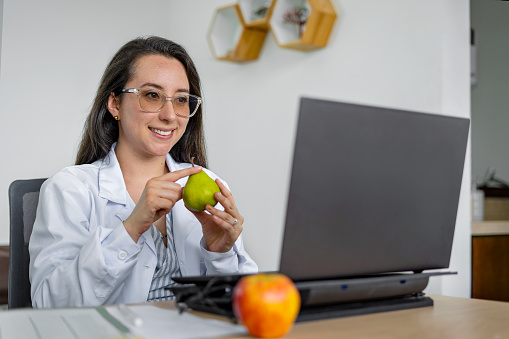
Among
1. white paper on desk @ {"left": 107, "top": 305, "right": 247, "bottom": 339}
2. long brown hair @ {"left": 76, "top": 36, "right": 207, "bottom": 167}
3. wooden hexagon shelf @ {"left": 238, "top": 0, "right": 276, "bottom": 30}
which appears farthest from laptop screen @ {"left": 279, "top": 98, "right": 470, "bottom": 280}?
wooden hexagon shelf @ {"left": 238, "top": 0, "right": 276, "bottom": 30}

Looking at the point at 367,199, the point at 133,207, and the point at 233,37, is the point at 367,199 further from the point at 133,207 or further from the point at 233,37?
the point at 233,37

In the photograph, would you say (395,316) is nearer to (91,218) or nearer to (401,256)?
(401,256)

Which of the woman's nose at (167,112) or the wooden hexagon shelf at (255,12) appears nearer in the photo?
the woman's nose at (167,112)

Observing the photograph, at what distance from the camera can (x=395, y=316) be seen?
102 cm

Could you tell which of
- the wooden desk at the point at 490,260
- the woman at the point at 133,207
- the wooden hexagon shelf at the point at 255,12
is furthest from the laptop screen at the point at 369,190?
the wooden hexagon shelf at the point at 255,12

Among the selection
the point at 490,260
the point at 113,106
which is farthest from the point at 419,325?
the point at 490,260

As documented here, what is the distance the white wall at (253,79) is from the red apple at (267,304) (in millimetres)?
2161

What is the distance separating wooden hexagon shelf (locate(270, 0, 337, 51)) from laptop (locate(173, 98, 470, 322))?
2.24 meters

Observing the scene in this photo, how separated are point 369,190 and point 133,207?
891 millimetres

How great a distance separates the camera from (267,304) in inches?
30.8

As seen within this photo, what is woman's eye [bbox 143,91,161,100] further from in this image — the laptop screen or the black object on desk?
the laptop screen

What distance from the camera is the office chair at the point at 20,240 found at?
146 centimetres

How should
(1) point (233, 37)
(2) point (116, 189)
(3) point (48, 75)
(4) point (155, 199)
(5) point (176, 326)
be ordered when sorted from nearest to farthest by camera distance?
(5) point (176, 326) → (4) point (155, 199) → (2) point (116, 189) → (1) point (233, 37) → (3) point (48, 75)

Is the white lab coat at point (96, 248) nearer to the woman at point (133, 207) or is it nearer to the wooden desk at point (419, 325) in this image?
the woman at point (133, 207)
